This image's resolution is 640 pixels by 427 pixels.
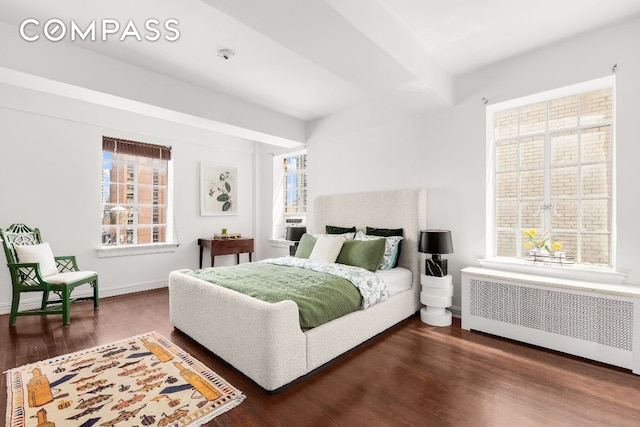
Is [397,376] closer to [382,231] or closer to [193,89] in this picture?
[382,231]

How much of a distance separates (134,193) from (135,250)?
913 mm


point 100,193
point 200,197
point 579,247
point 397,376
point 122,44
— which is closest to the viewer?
point 397,376

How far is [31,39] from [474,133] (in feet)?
14.3

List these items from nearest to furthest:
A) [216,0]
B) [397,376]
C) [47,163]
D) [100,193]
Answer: [216,0] → [397,376] → [47,163] → [100,193]

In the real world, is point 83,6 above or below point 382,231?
above

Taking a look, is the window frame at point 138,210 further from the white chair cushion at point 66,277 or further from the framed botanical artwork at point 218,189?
the white chair cushion at point 66,277

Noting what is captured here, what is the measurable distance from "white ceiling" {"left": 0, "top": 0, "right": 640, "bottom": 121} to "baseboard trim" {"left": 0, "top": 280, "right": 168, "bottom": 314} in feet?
10.2

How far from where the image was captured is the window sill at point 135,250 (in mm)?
4320

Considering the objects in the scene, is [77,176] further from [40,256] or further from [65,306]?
[65,306]

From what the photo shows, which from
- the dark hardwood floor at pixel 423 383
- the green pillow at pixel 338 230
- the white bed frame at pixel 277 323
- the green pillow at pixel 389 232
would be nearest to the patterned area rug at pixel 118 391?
the dark hardwood floor at pixel 423 383

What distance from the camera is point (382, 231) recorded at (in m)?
3.96

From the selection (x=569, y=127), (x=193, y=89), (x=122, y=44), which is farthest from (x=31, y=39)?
(x=569, y=127)

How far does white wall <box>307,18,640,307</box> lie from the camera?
2.58 meters

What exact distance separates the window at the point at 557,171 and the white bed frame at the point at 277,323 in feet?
3.15
